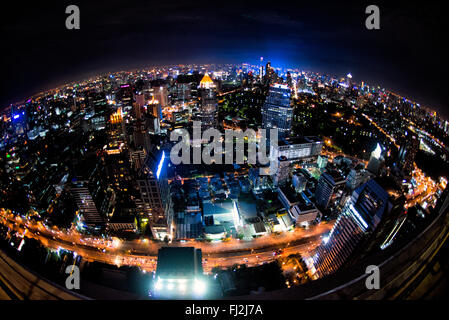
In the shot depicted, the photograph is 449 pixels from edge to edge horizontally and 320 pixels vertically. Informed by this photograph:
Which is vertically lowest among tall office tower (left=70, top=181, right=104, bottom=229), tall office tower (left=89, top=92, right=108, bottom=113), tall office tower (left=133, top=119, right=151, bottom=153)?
tall office tower (left=70, top=181, right=104, bottom=229)

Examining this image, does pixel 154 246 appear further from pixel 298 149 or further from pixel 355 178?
pixel 355 178

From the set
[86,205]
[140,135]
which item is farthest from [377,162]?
[86,205]

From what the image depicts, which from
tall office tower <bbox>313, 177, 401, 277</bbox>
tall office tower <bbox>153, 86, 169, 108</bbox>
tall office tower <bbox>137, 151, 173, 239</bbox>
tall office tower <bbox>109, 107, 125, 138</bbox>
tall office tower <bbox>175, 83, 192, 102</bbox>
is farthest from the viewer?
tall office tower <bbox>175, 83, 192, 102</bbox>

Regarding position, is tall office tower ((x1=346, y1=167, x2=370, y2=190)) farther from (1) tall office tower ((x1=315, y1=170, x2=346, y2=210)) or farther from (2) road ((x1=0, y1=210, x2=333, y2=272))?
(2) road ((x1=0, y1=210, x2=333, y2=272))

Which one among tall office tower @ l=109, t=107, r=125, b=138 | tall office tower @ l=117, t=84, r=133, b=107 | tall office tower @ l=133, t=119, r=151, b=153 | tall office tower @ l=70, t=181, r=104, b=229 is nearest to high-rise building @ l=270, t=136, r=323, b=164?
tall office tower @ l=133, t=119, r=151, b=153

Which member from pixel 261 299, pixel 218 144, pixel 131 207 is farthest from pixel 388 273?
pixel 218 144
